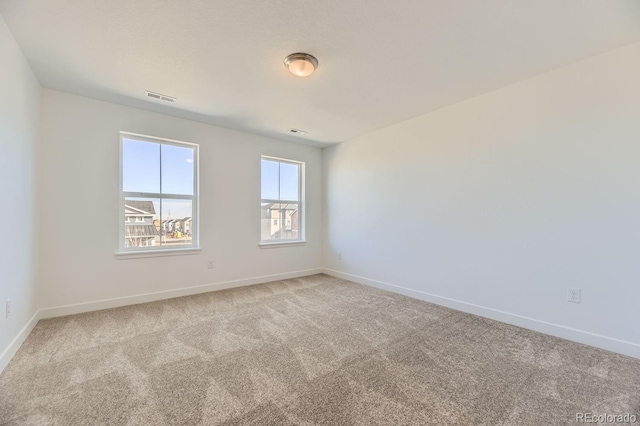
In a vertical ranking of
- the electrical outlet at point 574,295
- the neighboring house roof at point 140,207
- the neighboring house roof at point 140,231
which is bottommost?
the electrical outlet at point 574,295

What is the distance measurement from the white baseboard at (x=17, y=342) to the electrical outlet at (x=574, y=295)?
447cm

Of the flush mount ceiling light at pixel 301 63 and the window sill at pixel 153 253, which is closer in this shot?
the flush mount ceiling light at pixel 301 63

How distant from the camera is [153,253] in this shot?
3.47 metres

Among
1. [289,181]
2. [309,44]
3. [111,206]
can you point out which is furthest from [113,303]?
[309,44]

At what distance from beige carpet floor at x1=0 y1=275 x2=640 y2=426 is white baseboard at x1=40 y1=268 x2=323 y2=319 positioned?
14cm

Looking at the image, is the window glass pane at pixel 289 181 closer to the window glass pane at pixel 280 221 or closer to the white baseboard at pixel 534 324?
the window glass pane at pixel 280 221

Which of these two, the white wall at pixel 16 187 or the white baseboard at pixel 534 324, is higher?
the white wall at pixel 16 187

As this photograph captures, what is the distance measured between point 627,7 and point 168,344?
13.7 feet

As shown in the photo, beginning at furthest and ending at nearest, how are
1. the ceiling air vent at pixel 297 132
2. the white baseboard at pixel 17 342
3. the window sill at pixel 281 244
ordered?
1. the window sill at pixel 281 244
2. the ceiling air vent at pixel 297 132
3. the white baseboard at pixel 17 342

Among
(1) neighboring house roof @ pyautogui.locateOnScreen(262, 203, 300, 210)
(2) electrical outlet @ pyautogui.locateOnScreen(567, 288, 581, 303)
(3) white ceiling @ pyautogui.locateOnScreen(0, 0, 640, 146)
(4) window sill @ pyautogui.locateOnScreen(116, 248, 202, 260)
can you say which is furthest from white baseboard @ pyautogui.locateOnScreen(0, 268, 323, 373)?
(2) electrical outlet @ pyautogui.locateOnScreen(567, 288, 581, 303)

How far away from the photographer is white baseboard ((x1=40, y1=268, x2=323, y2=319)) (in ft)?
9.62

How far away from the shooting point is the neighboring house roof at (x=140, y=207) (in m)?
3.37

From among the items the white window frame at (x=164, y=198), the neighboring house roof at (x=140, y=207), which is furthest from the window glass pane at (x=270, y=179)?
the neighboring house roof at (x=140, y=207)

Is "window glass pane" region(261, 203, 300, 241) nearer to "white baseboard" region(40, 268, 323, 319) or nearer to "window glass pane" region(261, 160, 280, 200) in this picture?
"window glass pane" region(261, 160, 280, 200)
